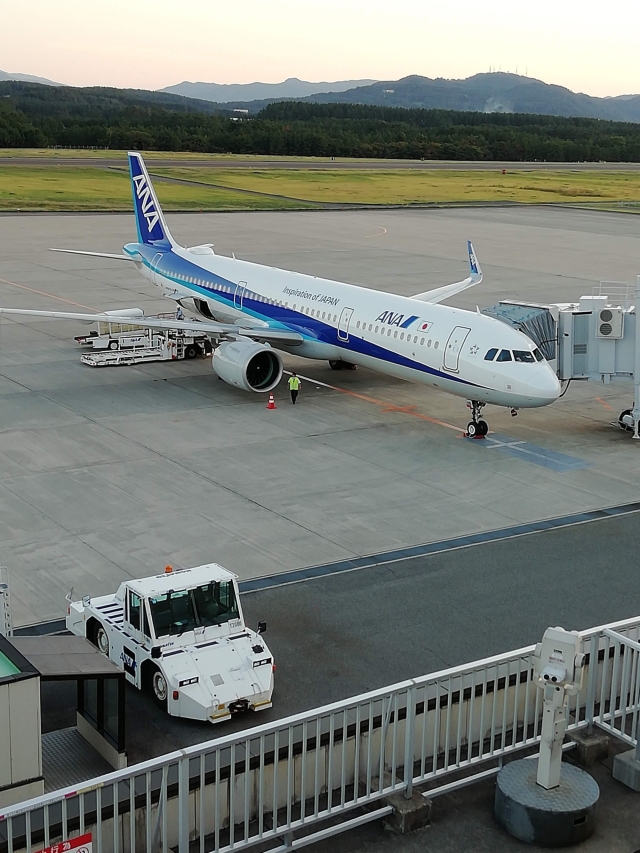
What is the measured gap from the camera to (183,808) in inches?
415

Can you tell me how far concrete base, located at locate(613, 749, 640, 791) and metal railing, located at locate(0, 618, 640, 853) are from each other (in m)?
0.51

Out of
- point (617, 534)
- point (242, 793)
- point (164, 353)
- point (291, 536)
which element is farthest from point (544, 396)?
point (242, 793)

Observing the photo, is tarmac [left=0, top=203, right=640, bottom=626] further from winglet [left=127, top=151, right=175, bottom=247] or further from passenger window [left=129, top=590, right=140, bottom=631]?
winglet [left=127, top=151, right=175, bottom=247]

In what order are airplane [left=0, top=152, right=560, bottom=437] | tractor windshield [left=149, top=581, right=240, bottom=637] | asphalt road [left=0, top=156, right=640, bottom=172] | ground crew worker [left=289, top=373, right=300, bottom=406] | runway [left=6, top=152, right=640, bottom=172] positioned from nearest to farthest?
tractor windshield [left=149, top=581, right=240, bottom=637], airplane [left=0, top=152, right=560, bottom=437], ground crew worker [left=289, top=373, right=300, bottom=406], asphalt road [left=0, top=156, right=640, bottom=172], runway [left=6, top=152, right=640, bottom=172]

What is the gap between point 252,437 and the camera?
1200 inches

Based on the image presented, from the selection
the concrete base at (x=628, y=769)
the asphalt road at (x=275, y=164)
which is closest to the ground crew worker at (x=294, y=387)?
the concrete base at (x=628, y=769)

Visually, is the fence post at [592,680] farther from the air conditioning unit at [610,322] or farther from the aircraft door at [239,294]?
the aircraft door at [239,294]

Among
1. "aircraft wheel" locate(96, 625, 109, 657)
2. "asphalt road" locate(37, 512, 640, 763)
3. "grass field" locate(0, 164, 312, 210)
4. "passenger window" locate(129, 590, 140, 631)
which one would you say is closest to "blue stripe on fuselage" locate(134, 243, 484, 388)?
"asphalt road" locate(37, 512, 640, 763)

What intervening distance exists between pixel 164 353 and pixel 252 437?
444 inches

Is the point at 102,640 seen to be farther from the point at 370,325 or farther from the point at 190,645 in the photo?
the point at 370,325

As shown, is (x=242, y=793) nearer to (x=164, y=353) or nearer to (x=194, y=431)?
(x=194, y=431)

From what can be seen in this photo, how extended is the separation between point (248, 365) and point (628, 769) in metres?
23.5

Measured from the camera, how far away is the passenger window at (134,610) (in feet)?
51.8

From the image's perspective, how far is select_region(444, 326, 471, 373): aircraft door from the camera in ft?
99.7
